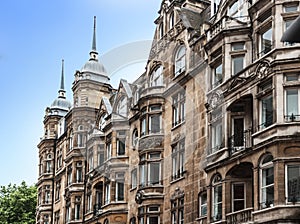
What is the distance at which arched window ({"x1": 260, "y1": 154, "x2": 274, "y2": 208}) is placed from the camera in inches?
967

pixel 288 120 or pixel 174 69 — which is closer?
pixel 288 120

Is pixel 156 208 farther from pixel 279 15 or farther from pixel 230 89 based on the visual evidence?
pixel 279 15

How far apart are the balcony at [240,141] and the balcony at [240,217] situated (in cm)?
276

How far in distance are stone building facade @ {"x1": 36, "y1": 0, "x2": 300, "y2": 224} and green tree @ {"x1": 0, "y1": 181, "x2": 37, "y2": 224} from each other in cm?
1934

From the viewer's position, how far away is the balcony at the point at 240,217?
2571cm

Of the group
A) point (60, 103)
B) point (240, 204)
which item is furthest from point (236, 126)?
point (60, 103)

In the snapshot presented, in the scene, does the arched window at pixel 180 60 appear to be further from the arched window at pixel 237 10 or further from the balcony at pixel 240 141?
the balcony at pixel 240 141

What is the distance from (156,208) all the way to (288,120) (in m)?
14.1

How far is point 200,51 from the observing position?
111 ft

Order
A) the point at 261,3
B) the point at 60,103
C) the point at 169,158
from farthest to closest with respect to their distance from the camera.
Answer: the point at 60,103 → the point at 169,158 → the point at 261,3

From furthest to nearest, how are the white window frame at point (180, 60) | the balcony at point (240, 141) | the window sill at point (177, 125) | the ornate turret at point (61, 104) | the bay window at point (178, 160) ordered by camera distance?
1. the ornate turret at point (61, 104)
2. the white window frame at point (180, 60)
3. the window sill at point (177, 125)
4. the bay window at point (178, 160)
5. the balcony at point (240, 141)

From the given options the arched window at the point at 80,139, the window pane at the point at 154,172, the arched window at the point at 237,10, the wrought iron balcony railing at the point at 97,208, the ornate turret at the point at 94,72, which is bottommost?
the wrought iron balcony railing at the point at 97,208

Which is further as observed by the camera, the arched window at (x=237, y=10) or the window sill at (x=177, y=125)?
the window sill at (x=177, y=125)

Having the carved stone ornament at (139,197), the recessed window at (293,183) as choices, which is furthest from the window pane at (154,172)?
the recessed window at (293,183)
